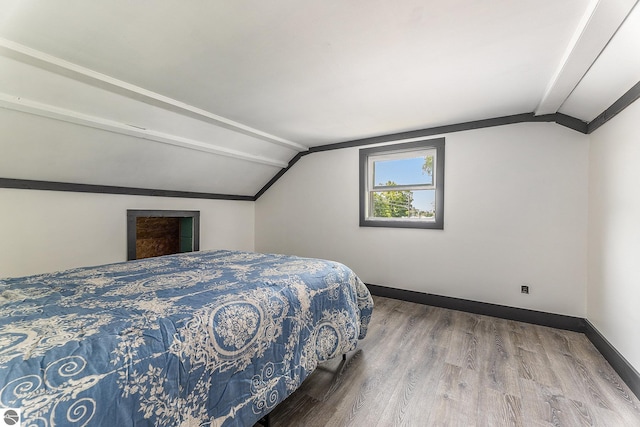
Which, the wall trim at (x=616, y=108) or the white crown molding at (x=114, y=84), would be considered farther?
the wall trim at (x=616, y=108)

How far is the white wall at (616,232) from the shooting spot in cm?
190

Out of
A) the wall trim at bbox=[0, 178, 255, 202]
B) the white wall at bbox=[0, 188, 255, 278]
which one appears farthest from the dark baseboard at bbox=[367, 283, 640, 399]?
the white wall at bbox=[0, 188, 255, 278]

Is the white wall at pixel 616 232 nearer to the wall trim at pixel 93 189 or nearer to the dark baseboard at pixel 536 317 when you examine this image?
the dark baseboard at pixel 536 317

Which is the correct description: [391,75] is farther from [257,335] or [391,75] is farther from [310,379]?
[310,379]

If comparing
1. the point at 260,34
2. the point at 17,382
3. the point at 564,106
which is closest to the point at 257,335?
the point at 17,382

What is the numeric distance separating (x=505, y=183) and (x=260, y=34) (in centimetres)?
296

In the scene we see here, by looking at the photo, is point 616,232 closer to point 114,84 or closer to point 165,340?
point 165,340

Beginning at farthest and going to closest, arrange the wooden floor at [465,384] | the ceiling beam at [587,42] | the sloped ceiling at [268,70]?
1. the wooden floor at [465,384]
2. the sloped ceiling at [268,70]
3. the ceiling beam at [587,42]

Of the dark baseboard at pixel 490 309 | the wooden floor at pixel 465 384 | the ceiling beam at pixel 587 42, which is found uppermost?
the ceiling beam at pixel 587 42

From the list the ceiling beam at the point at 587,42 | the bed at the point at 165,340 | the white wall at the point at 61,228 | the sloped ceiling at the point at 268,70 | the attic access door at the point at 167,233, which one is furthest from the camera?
the attic access door at the point at 167,233

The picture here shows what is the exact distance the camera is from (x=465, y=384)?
74.7 inches

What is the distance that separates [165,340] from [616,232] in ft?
10.5

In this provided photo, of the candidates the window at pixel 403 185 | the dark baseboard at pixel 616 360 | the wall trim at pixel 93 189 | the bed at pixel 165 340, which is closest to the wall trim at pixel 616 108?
the window at pixel 403 185

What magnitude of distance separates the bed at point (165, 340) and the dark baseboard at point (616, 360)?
72.5 inches
